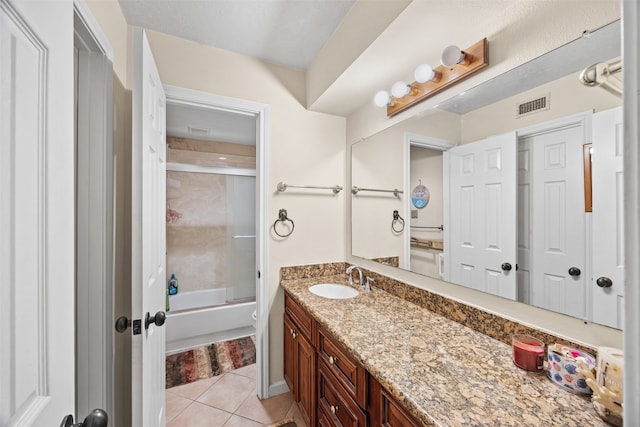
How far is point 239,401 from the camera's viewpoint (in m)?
1.90

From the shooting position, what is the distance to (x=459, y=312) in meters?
1.21

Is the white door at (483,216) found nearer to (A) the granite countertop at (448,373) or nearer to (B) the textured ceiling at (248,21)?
(A) the granite countertop at (448,373)

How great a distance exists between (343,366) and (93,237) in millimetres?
1202

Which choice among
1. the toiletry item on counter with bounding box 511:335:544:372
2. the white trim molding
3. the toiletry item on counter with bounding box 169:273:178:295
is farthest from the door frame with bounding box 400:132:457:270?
the toiletry item on counter with bounding box 169:273:178:295

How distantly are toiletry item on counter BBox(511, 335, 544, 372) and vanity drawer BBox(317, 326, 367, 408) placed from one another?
519mm

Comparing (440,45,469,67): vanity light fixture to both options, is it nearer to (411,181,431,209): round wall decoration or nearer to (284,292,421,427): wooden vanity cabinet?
(411,181,431,209): round wall decoration

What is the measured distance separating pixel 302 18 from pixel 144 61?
909mm

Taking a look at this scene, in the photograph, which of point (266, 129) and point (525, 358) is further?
point (266, 129)

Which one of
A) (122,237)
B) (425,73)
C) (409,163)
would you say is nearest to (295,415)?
(122,237)

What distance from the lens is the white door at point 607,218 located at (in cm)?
76

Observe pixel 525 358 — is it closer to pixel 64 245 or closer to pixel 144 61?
pixel 64 245

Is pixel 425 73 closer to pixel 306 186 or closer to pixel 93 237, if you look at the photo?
pixel 306 186

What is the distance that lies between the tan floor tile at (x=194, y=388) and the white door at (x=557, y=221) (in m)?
2.22

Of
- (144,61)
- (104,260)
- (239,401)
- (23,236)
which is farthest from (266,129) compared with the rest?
(239,401)
